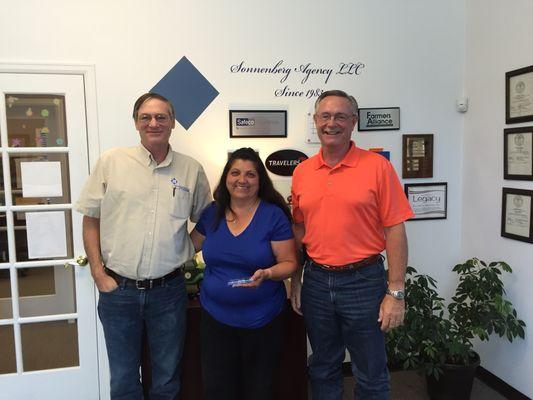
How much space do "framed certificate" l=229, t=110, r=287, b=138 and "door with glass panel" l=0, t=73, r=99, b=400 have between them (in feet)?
2.77

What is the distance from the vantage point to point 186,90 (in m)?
2.51

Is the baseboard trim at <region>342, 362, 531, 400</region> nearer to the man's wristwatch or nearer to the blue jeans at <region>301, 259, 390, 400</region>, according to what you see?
the blue jeans at <region>301, 259, 390, 400</region>

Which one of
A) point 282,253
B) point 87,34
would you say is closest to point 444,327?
point 282,253

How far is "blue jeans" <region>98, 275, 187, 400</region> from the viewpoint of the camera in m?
1.86

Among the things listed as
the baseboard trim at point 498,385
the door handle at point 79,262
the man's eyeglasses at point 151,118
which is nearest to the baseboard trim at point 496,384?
the baseboard trim at point 498,385

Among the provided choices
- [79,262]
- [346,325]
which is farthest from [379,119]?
[79,262]

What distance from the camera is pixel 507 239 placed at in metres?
2.55

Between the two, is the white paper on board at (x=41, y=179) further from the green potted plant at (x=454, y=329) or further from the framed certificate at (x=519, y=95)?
the framed certificate at (x=519, y=95)

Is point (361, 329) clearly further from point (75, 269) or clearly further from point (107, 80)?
point (107, 80)

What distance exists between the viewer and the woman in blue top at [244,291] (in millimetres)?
1730

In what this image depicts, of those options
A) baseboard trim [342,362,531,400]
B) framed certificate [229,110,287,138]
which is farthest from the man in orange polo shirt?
baseboard trim [342,362,531,400]

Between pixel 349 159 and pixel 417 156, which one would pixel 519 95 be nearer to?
pixel 417 156

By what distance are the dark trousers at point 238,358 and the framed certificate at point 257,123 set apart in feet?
3.95

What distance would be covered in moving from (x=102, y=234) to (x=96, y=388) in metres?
1.22
